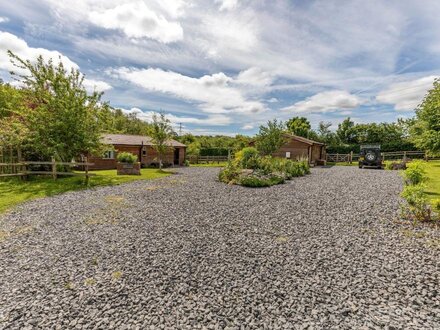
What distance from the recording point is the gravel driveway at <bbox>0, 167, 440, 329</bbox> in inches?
126

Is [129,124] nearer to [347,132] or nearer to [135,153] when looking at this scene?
[135,153]

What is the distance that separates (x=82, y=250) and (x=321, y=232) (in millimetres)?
5746

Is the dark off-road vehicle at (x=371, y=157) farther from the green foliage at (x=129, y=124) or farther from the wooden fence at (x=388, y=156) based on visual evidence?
the green foliage at (x=129, y=124)

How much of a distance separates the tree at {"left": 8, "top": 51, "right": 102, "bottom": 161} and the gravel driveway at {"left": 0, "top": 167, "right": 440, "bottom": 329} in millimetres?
6978

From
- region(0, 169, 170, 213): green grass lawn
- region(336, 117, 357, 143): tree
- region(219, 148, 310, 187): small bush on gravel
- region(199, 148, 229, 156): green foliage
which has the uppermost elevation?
region(336, 117, 357, 143): tree

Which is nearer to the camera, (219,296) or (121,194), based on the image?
(219,296)

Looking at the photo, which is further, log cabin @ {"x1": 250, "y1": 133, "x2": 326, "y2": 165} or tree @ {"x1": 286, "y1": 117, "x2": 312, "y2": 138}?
tree @ {"x1": 286, "y1": 117, "x2": 312, "y2": 138}

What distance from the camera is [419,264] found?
14.8 feet

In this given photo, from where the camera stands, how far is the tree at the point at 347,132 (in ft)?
157

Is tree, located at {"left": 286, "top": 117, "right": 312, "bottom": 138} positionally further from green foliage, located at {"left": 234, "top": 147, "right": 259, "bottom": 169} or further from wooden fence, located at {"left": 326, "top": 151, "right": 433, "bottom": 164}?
→ green foliage, located at {"left": 234, "top": 147, "right": 259, "bottom": 169}

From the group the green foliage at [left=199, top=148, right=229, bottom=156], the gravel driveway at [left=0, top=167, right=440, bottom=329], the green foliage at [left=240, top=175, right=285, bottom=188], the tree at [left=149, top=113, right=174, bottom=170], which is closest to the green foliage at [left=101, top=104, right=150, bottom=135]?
the green foliage at [left=199, top=148, right=229, bottom=156]

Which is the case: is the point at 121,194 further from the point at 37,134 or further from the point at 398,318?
the point at 398,318

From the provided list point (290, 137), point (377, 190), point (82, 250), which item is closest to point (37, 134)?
point (82, 250)

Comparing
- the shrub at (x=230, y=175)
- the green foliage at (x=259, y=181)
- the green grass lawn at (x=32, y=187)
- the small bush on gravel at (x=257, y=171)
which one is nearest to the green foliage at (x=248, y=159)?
the small bush on gravel at (x=257, y=171)
